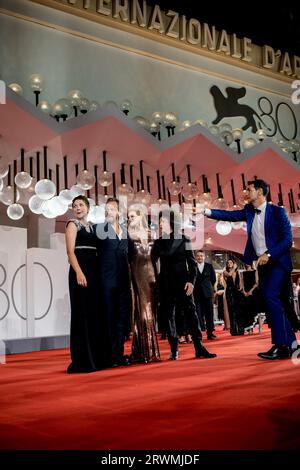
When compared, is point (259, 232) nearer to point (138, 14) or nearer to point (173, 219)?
point (173, 219)

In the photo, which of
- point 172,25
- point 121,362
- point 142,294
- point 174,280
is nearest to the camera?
point 121,362

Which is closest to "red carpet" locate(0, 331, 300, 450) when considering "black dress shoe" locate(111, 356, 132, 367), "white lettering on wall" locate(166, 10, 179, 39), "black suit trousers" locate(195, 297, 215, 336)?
"black dress shoe" locate(111, 356, 132, 367)

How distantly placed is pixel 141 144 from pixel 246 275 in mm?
2870

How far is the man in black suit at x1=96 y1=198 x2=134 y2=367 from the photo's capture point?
152 inches

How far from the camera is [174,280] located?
4.13 m

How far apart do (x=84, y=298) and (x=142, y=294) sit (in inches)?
22.3

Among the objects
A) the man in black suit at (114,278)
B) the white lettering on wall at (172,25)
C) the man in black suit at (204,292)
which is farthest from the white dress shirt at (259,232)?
the white lettering on wall at (172,25)

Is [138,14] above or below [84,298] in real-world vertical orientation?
above

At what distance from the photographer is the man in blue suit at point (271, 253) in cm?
351

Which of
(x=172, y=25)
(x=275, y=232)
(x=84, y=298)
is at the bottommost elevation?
(x=84, y=298)
